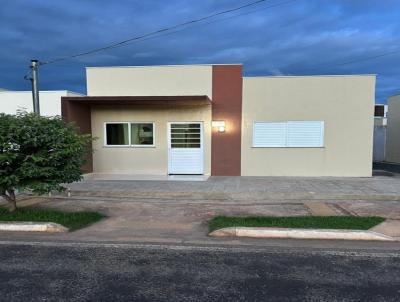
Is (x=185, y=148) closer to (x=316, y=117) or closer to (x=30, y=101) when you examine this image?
(x=316, y=117)

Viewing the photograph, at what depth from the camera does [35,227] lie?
22.4 ft

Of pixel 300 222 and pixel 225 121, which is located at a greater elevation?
pixel 225 121

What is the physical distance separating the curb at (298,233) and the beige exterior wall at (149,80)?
27.6ft

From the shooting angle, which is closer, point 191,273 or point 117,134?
point 191,273

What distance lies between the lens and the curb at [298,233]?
6.17 metres

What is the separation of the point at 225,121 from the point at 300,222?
7620mm

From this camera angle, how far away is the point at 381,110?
102 feet

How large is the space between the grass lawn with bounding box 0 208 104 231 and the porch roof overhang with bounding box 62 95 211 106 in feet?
19.4

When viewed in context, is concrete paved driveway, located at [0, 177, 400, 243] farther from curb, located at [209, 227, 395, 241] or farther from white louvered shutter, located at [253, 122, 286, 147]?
white louvered shutter, located at [253, 122, 286, 147]

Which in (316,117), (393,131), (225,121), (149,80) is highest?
(149,80)

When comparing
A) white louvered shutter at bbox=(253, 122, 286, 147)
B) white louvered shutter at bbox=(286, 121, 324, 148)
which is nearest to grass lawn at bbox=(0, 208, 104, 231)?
white louvered shutter at bbox=(253, 122, 286, 147)

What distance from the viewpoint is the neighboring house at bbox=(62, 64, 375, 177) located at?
1347 cm

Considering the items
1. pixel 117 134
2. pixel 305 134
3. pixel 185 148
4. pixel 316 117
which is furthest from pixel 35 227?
pixel 316 117

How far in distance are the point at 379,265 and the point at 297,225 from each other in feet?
6.19
